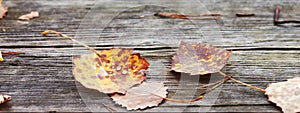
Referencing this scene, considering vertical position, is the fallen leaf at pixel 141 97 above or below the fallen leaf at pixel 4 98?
below

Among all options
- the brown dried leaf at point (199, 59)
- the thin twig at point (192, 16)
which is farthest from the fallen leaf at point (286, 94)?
the thin twig at point (192, 16)

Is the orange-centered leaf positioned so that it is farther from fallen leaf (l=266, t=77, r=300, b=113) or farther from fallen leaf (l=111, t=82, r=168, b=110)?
fallen leaf (l=266, t=77, r=300, b=113)

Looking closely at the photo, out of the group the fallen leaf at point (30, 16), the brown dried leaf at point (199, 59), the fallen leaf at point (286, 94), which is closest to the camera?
the fallen leaf at point (286, 94)

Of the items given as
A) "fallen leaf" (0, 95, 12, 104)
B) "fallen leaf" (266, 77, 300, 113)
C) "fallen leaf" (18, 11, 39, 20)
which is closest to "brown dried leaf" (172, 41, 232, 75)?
"fallen leaf" (266, 77, 300, 113)

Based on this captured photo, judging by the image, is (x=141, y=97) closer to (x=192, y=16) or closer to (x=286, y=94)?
(x=286, y=94)

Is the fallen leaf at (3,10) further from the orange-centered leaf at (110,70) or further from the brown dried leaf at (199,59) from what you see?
the brown dried leaf at (199,59)

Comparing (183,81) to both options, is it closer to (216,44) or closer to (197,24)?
(216,44)

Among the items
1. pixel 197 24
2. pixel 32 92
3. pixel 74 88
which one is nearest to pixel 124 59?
pixel 74 88
